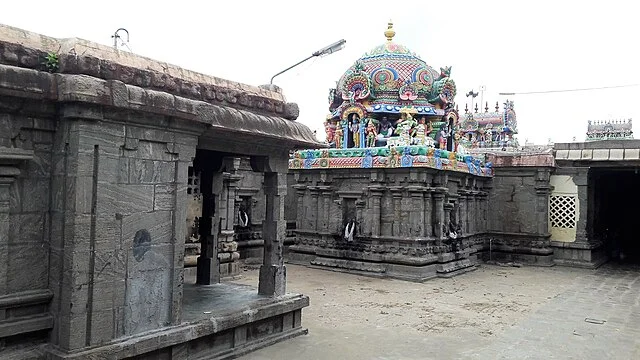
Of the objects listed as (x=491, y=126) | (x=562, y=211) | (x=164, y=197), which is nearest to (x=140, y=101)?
(x=164, y=197)

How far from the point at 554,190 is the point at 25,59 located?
16.6 metres

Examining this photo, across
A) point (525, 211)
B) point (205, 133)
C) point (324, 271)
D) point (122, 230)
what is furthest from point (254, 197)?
point (122, 230)

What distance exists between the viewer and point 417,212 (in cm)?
1408

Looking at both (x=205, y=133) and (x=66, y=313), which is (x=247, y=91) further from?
(x=66, y=313)

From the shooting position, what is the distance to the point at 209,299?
24.0 feet

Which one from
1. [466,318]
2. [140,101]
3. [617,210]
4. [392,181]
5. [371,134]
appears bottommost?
[466,318]

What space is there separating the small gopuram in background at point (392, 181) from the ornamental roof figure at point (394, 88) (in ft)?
0.11

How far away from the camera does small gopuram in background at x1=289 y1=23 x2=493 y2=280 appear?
14.2 meters

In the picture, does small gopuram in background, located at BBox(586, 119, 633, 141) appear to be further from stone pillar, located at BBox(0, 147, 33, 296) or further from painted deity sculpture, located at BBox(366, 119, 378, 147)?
stone pillar, located at BBox(0, 147, 33, 296)

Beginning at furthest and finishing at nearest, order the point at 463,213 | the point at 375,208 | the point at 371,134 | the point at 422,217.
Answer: the point at 371,134, the point at 463,213, the point at 375,208, the point at 422,217

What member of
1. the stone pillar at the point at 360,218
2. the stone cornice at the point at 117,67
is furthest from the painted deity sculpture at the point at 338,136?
the stone cornice at the point at 117,67

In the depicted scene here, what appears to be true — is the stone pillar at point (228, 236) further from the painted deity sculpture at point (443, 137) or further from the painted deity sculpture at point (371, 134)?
the painted deity sculpture at point (443, 137)

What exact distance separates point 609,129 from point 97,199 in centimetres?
3770

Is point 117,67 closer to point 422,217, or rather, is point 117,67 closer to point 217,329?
point 217,329
